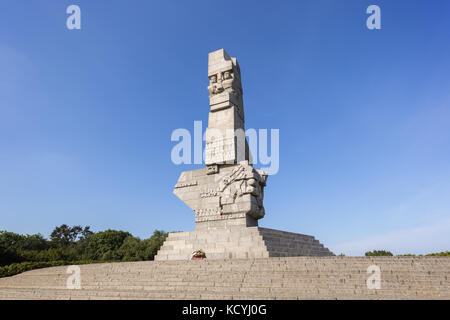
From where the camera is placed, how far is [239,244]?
41.4ft

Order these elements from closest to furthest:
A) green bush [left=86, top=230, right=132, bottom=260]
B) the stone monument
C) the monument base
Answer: the monument base
the stone monument
green bush [left=86, top=230, right=132, bottom=260]

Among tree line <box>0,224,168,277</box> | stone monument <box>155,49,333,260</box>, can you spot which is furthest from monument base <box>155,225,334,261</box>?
tree line <box>0,224,168,277</box>

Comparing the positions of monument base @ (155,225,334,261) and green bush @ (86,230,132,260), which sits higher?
monument base @ (155,225,334,261)

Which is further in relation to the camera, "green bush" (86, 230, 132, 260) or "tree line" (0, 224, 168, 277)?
"green bush" (86, 230, 132, 260)

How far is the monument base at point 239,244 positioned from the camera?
12180mm

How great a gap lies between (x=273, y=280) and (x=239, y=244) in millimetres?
4973

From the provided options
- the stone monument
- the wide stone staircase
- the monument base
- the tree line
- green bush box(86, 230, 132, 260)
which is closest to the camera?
the wide stone staircase

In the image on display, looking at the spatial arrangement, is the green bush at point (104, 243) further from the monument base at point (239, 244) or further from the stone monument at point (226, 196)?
the monument base at point (239, 244)

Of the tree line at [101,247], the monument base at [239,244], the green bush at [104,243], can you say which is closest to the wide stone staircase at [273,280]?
the monument base at [239,244]

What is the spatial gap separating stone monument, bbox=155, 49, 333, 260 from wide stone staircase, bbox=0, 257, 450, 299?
299cm

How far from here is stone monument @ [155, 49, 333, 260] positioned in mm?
12867

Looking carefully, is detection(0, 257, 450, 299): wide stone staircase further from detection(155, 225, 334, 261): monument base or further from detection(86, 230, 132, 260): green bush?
detection(86, 230, 132, 260): green bush
